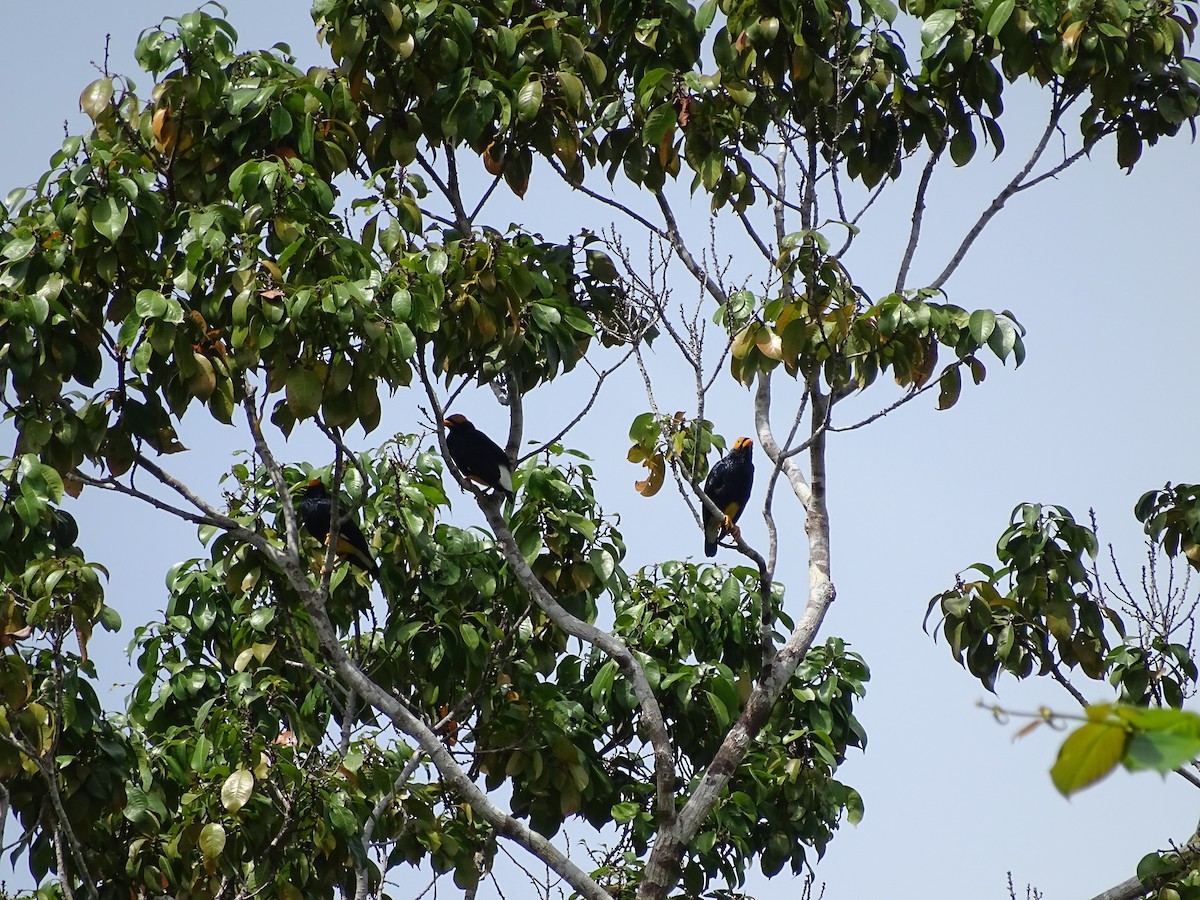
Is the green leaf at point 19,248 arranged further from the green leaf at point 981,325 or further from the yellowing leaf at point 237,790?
the green leaf at point 981,325

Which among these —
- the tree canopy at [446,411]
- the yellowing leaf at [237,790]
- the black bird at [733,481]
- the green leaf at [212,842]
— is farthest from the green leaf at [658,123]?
the black bird at [733,481]

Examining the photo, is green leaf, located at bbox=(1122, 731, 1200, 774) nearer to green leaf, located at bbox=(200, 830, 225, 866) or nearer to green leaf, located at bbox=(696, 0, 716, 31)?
green leaf, located at bbox=(200, 830, 225, 866)

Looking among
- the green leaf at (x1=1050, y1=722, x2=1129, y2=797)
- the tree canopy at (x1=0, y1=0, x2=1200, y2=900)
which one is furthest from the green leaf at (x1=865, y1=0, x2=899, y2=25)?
the green leaf at (x1=1050, y1=722, x2=1129, y2=797)

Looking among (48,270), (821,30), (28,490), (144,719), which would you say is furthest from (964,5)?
(144,719)

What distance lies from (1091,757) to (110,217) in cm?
358

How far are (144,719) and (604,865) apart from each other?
1870 millimetres

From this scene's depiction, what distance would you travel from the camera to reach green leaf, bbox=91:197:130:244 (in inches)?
149

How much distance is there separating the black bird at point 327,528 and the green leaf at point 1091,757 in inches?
148

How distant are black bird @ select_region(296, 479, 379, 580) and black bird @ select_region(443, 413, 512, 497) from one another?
45 centimetres

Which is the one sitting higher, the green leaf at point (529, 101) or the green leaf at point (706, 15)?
the green leaf at point (706, 15)

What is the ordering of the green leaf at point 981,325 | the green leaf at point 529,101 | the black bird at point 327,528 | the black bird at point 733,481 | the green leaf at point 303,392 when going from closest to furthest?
the green leaf at point 303,392 < the green leaf at point 981,325 < the green leaf at point 529,101 < the black bird at point 327,528 < the black bird at point 733,481

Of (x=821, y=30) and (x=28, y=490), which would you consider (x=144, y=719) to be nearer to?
(x=28, y=490)

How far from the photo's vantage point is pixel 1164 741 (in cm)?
69

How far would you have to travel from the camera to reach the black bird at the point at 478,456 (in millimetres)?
4910
